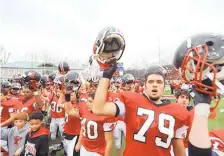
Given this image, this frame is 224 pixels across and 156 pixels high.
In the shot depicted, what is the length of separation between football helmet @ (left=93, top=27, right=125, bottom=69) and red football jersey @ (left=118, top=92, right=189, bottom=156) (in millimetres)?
453

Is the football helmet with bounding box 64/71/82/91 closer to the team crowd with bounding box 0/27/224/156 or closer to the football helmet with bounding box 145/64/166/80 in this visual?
the team crowd with bounding box 0/27/224/156

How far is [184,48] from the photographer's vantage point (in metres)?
1.65

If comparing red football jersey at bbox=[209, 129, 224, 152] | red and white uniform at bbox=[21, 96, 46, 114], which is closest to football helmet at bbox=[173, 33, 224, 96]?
red football jersey at bbox=[209, 129, 224, 152]

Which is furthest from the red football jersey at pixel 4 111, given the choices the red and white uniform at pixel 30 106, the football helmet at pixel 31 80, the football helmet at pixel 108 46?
the football helmet at pixel 108 46

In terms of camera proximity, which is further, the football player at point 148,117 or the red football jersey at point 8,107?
the red football jersey at point 8,107

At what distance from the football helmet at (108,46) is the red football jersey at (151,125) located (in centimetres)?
45

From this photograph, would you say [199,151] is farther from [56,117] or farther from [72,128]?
[56,117]

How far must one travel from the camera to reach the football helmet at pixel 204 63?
4.82 feet

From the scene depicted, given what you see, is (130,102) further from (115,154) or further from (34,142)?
(115,154)

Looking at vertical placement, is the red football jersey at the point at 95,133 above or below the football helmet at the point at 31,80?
below

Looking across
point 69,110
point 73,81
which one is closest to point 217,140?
point 73,81

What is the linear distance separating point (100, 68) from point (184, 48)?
937 mm

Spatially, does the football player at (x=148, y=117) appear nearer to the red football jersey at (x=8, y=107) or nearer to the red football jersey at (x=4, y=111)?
the red football jersey at (x=8, y=107)

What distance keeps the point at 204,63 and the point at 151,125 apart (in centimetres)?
109
